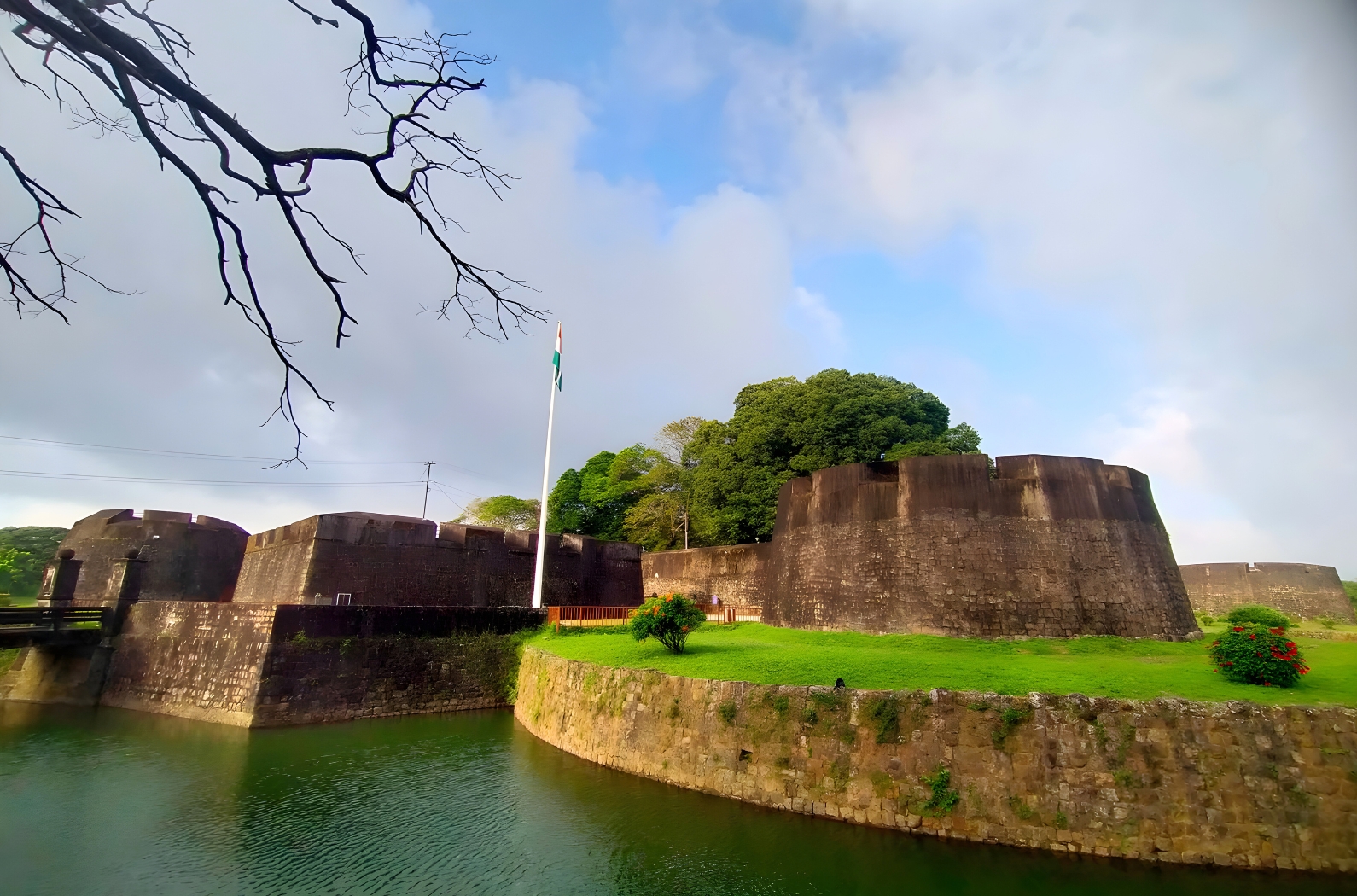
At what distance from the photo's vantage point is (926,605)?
1229 centimetres

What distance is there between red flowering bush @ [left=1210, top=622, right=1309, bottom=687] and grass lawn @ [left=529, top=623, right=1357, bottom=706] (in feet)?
0.54

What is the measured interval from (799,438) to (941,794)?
16264 millimetres

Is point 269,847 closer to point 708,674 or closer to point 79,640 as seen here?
point 708,674

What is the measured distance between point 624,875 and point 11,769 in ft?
32.7

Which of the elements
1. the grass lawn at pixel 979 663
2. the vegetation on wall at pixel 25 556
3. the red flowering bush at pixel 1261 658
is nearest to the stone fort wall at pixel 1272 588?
the grass lawn at pixel 979 663

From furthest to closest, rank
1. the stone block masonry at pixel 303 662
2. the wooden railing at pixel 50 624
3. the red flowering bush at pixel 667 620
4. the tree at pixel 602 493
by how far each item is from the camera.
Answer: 1. the tree at pixel 602 493
2. the wooden railing at pixel 50 624
3. the stone block masonry at pixel 303 662
4. the red flowering bush at pixel 667 620

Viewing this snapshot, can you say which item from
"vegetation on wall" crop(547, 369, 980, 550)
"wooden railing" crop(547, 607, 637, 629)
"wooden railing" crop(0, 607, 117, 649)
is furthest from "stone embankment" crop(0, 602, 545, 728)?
"vegetation on wall" crop(547, 369, 980, 550)

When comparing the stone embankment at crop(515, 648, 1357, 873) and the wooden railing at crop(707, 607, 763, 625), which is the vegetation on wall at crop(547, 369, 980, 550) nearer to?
the wooden railing at crop(707, 607, 763, 625)

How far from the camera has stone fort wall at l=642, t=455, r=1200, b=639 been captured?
11797 mm

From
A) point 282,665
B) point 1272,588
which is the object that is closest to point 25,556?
point 282,665

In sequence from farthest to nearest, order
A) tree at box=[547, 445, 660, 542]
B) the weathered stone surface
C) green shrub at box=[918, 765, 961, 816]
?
tree at box=[547, 445, 660, 542] → the weathered stone surface → green shrub at box=[918, 765, 961, 816]

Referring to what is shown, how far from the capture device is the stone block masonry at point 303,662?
12531 millimetres

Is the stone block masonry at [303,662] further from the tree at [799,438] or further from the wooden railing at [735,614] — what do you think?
the tree at [799,438]

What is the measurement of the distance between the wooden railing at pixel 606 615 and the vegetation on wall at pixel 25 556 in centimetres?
2795
